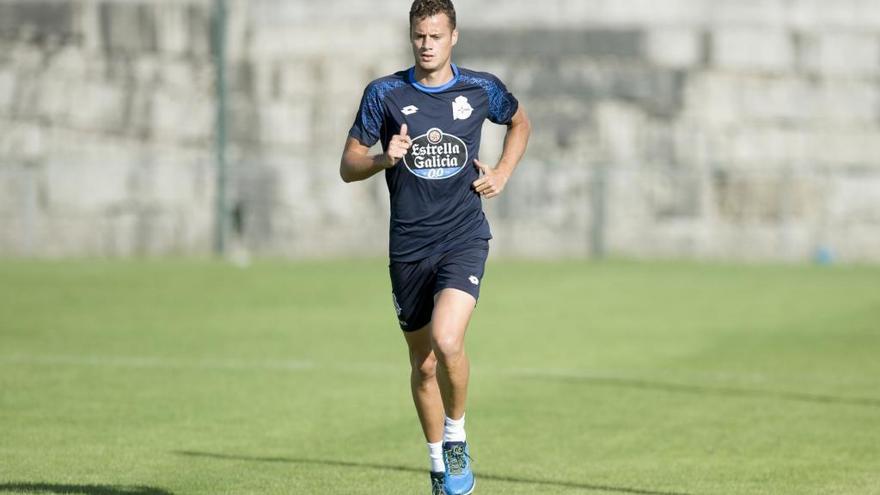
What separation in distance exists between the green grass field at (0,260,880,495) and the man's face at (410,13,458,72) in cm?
246

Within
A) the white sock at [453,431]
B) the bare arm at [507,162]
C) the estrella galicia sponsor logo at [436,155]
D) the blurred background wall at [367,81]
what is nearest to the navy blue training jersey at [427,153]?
the estrella galicia sponsor logo at [436,155]

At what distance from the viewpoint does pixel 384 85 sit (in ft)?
27.0

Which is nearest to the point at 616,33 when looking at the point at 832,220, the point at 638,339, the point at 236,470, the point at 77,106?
the point at 832,220

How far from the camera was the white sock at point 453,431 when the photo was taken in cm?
819

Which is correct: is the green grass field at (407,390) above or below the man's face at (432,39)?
below

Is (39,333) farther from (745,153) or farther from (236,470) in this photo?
(745,153)

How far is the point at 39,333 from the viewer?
18.8m

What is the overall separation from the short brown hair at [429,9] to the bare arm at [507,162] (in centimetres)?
75

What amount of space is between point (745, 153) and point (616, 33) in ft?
14.9

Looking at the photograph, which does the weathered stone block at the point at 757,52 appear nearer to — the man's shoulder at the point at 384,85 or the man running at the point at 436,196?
the man running at the point at 436,196

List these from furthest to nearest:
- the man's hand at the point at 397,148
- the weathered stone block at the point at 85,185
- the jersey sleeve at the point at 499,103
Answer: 1. the weathered stone block at the point at 85,185
2. the jersey sleeve at the point at 499,103
3. the man's hand at the point at 397,148

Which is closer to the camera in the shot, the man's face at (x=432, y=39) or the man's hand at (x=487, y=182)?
the man's face at (x=432, y=39)

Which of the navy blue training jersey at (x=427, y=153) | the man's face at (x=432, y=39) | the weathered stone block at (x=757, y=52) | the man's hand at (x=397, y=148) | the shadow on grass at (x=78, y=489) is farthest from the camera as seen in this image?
the weathered stone block at (x=757, y=52)

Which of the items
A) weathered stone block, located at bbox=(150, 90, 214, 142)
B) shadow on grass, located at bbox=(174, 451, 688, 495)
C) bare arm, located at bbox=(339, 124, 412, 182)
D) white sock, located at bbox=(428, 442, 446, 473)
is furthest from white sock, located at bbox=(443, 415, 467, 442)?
weathered stone block, located at bbox=(150, 90, 214, 142)
